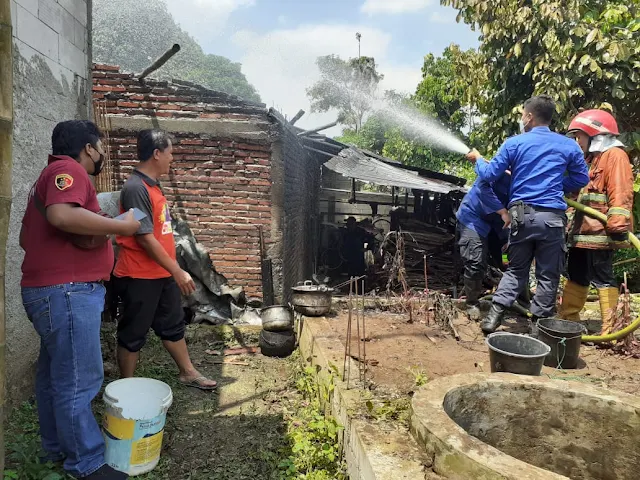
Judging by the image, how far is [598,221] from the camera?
452 cm

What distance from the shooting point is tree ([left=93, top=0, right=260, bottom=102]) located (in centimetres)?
4762

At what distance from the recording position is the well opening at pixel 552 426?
2670 mm

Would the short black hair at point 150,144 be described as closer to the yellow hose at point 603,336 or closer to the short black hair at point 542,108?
the short black hair at point 542,108

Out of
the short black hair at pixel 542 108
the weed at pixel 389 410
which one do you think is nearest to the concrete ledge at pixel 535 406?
the weed at pixel 389 410

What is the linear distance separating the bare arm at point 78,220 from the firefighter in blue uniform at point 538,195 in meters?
3.42

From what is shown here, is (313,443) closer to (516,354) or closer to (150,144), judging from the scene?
(516,354)

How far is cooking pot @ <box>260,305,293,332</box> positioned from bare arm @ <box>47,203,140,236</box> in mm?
2710

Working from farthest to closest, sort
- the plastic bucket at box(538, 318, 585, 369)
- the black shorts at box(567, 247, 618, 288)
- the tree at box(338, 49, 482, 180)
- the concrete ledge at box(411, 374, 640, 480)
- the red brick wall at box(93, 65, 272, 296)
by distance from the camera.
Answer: the tree at box(338, 49, 482, 180), the red brick wall at box(93, 65, 272, 296), the black shorts at box(567, 247, 618, 288), the plastic bucket at box(538, 318, 585, 369), the concrete ledge at box(411, 374, 640, 480)

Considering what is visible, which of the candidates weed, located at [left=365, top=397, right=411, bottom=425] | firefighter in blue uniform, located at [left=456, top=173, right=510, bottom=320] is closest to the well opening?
weed, located at [left=365, top=397, right=411, bottom=425]

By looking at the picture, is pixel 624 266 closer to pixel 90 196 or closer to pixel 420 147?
pixel 90 196

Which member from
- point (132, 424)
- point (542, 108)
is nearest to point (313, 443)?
point (132, 424)

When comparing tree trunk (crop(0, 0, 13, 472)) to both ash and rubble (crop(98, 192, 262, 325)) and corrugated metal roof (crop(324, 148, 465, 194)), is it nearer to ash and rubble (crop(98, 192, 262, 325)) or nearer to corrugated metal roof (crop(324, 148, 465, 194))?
ash and rubble (crop(98, 192, 262, 325))

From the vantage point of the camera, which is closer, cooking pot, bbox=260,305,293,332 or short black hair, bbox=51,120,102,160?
short black hair, bbox=51,120,102,160

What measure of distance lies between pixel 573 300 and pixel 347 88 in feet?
149
